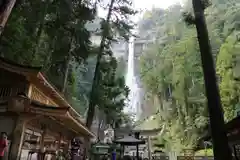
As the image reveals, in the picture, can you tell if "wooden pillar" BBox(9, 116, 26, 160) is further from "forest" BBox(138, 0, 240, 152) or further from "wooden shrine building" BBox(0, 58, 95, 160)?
"forest" BBox(138, 0, 240, 152)

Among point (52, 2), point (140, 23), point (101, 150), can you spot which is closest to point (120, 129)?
point (101, 150)

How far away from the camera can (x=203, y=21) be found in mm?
6613

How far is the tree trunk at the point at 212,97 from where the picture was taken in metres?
5.38

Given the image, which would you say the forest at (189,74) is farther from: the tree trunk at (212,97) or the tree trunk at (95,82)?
the tree trunk at (212,97)

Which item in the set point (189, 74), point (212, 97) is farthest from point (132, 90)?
point (212, 97)

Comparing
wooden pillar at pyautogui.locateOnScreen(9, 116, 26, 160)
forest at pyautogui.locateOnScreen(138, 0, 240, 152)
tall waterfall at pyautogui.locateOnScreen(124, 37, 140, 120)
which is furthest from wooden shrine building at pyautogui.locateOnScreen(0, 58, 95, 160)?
tall waterfall at pyautogui.locateOnScreen(124, 37, 140, 120)

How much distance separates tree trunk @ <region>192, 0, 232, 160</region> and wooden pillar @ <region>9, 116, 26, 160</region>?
453cm

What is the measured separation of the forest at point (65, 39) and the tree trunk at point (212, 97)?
5.83 meters

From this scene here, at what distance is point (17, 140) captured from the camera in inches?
221

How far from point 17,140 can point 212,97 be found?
15.8ft

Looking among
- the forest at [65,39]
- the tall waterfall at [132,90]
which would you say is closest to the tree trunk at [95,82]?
the forest at [65,39]

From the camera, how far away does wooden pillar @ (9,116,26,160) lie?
5542 mm

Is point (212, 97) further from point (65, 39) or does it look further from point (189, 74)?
point (189, 74)

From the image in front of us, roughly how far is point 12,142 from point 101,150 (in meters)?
11.0
